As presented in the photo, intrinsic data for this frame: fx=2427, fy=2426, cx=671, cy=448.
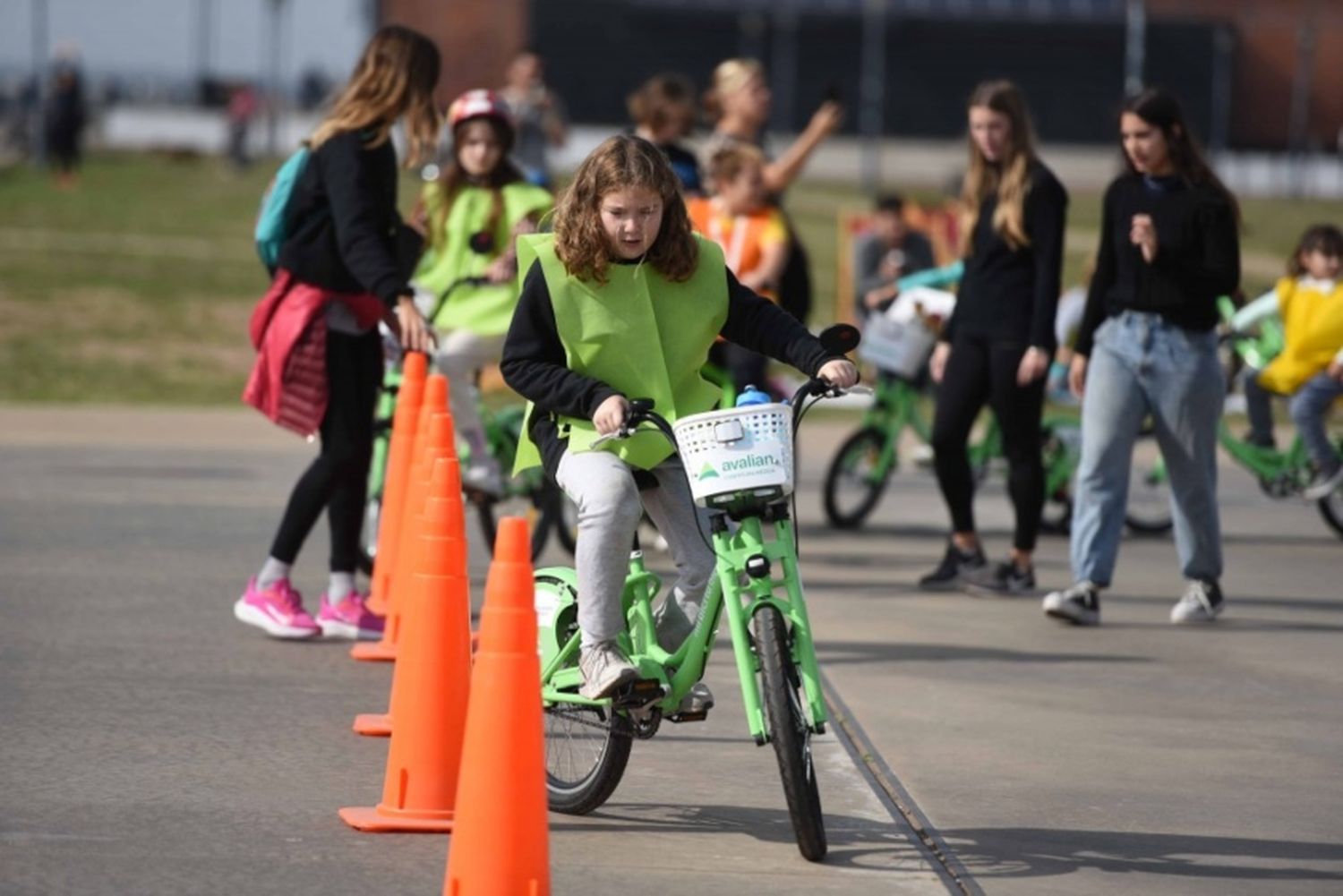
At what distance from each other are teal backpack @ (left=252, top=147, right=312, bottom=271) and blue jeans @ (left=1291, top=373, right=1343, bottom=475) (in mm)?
5932

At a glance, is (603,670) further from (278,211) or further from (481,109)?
(481,109)

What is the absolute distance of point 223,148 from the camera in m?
66.2

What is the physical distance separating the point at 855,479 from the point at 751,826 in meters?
6.76

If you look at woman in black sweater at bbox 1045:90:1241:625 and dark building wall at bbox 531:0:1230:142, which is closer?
woman in black sweater at bbox 1045:90:1241:625

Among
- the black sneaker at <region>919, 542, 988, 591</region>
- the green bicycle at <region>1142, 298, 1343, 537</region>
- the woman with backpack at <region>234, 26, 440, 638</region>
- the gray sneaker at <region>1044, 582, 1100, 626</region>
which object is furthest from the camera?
the green bicycle at <region>1142, 298, 1343, 537</region>

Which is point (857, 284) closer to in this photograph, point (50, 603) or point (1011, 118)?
point (1011, 118)

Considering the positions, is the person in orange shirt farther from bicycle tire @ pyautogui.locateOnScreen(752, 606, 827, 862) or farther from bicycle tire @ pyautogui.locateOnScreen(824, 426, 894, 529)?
bicycle tire @ pyautogui.locateOnScreen(752, 606, 827, 862)

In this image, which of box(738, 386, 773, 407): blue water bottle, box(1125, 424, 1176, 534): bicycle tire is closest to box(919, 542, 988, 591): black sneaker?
box(1125, 424, 1176, 534): bicycle tire

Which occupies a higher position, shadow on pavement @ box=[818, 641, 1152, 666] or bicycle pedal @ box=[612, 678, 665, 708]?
bicycle pedal @ box=[612, 678, 665, 708]

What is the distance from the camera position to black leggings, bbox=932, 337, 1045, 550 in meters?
10.1

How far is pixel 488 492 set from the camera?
33.1 feet

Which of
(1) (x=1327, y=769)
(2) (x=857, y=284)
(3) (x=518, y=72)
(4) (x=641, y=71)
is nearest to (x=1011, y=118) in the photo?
(1) (x=1327, y=769)

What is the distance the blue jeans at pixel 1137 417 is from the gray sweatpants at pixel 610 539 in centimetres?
366

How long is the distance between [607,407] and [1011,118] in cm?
487
